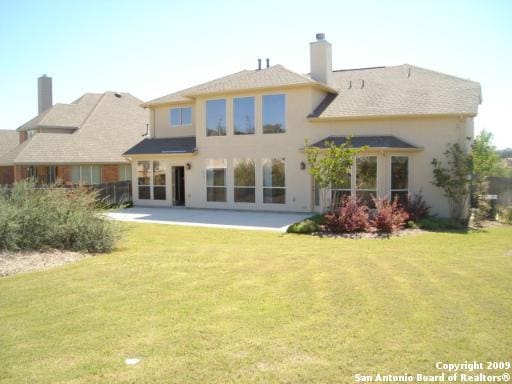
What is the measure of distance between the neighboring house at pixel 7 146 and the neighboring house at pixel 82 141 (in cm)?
166

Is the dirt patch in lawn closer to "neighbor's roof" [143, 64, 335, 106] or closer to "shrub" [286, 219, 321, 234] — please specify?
"shrub" [286, 219, 321, 234]

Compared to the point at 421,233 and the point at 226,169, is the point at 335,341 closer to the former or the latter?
the point at 421,233

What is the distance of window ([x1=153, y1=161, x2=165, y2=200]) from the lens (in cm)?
2662

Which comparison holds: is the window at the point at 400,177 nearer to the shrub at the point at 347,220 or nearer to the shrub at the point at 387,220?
the shrub at the point at 387,220

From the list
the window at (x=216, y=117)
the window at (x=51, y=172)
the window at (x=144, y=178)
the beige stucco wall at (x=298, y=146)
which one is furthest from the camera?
the window at (x=51, y=172)

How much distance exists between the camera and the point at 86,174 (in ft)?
105

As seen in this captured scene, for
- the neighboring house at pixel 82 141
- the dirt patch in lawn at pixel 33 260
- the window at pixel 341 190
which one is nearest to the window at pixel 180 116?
the neighboring house at pixel 82 141

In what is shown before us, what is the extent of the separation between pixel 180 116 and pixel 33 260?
17.8 metres

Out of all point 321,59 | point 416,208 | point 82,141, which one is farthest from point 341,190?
point 82,141

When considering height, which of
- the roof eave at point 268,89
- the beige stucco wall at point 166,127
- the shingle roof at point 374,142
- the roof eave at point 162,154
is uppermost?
the roof eave at point 268,89

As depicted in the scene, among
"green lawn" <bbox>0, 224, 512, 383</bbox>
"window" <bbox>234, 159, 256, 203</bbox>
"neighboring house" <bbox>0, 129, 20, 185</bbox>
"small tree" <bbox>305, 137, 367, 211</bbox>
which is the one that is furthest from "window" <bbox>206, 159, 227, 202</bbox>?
"neighboring house" <bbox>0, 129, 20, 185</bbox>

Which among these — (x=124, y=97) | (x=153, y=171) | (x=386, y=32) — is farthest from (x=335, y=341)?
(x=124, y=97)

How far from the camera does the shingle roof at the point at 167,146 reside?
83.3 ft

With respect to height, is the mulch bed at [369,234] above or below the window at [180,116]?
below
